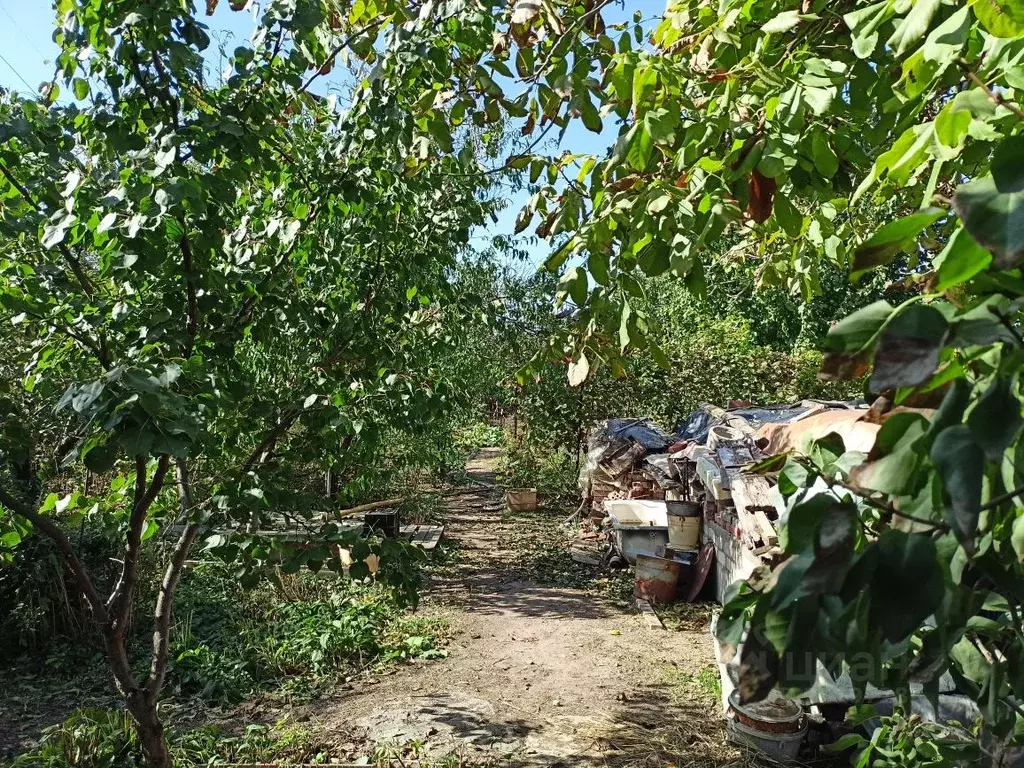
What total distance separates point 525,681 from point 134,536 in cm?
353

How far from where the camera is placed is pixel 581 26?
2002 mm

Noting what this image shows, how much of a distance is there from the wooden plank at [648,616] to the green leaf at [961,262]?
21.7ft

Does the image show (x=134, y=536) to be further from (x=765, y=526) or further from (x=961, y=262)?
(x=765, y=526)

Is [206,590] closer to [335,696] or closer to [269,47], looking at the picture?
[335,696]

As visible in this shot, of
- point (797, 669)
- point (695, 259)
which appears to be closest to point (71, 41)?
point (695, 259)

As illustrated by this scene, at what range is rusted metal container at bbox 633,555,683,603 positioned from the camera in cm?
730

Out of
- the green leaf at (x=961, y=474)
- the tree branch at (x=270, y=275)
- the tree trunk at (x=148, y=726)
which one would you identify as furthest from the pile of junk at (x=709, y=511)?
the green leaf at (x=961, y=474)

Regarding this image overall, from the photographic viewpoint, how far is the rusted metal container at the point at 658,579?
7301 millimetres

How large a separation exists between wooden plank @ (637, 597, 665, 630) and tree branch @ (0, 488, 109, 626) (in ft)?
16.4

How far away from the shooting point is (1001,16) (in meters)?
0.89

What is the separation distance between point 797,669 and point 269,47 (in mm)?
2791

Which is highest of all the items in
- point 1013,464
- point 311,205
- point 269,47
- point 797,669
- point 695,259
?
point 269,47

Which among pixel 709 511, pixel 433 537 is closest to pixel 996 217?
pixel 709 511

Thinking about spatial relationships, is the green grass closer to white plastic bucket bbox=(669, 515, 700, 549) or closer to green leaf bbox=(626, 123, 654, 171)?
white plastic bucket bbox=(669, 515, 700, 549)
